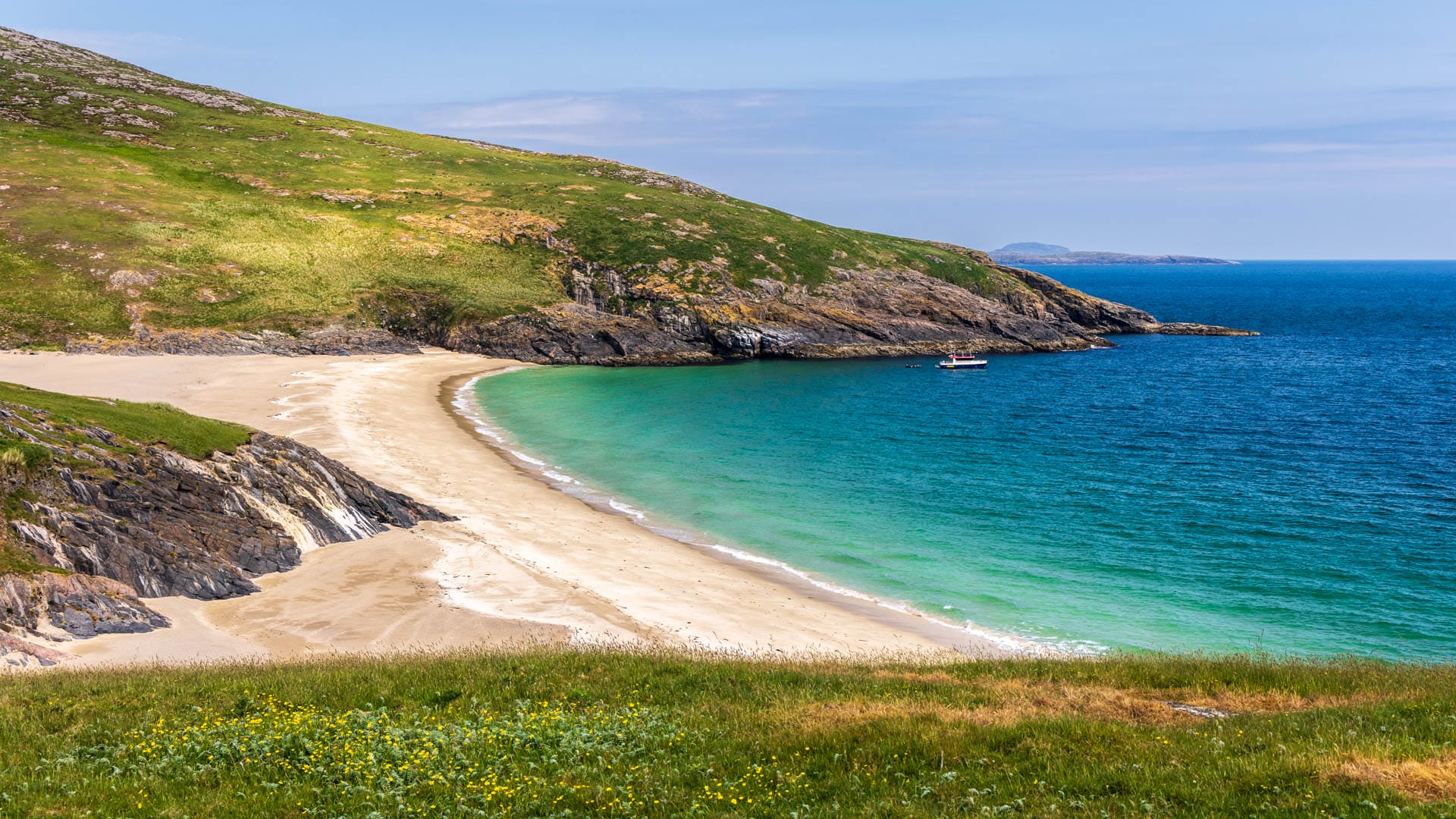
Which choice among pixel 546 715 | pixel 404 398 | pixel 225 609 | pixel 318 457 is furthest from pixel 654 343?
pixel 546 715

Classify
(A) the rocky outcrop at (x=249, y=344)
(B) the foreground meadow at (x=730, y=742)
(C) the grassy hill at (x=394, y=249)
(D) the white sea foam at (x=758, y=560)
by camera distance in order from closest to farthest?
(B) the foreground meadow at (x=730, y=742), (D) the white sea foam at (x=758, y=560), (A) the rocky outcrop at (x=249, y=344), (C) the grassy hill at (x=394, y=249)

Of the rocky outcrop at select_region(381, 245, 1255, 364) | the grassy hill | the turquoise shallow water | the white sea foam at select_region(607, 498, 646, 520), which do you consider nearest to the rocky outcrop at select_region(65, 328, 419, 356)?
the grassy hill

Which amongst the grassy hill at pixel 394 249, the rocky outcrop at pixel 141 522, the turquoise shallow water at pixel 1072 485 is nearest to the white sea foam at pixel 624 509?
the turquoise shallow water at pixel 1072 485

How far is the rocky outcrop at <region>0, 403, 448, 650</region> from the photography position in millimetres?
25672

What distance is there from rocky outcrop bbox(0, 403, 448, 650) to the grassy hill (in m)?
66.1

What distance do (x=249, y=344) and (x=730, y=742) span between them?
309 feet

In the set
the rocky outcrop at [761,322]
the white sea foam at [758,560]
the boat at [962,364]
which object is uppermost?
the rocky outcrop at [761,322]

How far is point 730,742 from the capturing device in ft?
45.3

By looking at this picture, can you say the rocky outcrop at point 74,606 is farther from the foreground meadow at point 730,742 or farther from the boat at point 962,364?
the boat at point 962,364

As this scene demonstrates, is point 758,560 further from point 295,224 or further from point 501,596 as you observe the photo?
point 295,224

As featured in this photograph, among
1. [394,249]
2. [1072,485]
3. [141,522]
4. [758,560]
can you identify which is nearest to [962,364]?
[1072,485]

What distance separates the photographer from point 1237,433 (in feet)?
222

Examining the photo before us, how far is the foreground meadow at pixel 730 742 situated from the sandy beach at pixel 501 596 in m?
7.84

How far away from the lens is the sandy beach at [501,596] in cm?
2727
